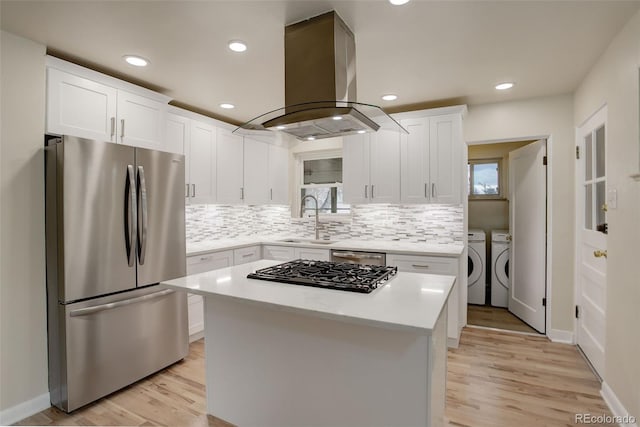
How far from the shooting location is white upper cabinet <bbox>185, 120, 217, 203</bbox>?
Result: 3.54 metres

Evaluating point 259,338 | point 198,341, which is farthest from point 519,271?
point 198,341

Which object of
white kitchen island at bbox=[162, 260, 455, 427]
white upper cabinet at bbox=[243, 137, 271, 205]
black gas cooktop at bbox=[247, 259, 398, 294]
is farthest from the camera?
white upper cabinet at bbox=[243, 137, 271, 205]

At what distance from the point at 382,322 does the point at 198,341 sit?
109 inches

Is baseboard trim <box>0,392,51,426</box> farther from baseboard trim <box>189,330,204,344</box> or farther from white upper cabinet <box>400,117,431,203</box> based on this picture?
white upper cabinet <box>400,117,431,203</box>

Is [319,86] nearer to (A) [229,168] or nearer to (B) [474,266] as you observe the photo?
(A) [229,168]

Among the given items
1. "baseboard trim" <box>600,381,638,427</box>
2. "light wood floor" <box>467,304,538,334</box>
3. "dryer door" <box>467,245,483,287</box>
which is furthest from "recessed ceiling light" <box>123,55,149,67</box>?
"dryer door" <box>467,245,483,287</box>

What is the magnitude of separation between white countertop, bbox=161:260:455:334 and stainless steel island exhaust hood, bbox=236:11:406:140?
91 centimetres

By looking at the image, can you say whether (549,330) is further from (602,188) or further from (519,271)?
(602,188)

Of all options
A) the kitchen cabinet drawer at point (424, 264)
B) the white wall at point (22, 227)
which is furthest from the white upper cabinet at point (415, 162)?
the white wall at point (22, 227)

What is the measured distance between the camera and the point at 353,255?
11.4 ft

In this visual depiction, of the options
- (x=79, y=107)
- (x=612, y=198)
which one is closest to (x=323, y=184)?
(x=79, y=107)

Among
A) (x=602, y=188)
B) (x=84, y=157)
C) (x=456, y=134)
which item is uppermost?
(x=456, y=134)

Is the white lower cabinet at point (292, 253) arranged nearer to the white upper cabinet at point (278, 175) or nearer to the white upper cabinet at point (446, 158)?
the white upper cabinet at point (278, 175)

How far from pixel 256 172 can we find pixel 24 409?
10.2 ft
